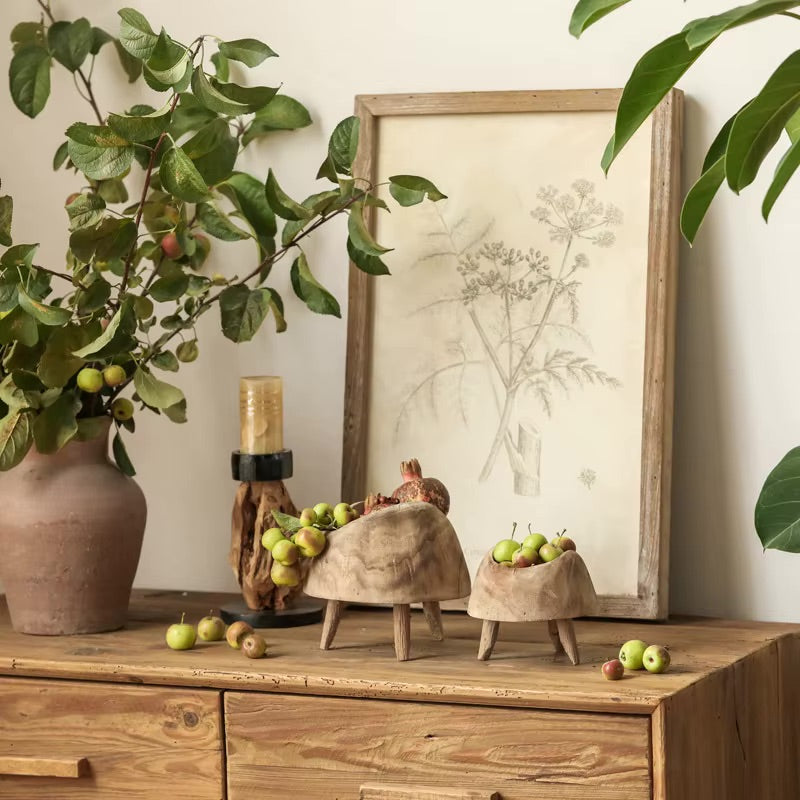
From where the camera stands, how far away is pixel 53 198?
2.02 meters

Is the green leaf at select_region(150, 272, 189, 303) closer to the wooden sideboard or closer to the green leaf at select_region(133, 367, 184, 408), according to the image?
the green leaf at select_region(133, 367, 184, 408)

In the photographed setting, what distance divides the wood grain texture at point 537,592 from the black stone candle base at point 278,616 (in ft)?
1.04

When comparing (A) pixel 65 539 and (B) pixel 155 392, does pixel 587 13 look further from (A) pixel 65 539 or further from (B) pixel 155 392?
(A) pixel 65 539

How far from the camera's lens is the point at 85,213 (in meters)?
1.56

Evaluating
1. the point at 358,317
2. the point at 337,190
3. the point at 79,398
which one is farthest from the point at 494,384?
the point at 79,398

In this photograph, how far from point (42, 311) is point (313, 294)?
378 mm

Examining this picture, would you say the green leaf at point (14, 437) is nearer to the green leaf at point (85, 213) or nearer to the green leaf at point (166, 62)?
the green leaf at point (85, 213)

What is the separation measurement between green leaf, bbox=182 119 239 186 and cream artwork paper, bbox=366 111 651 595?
0.22 meters

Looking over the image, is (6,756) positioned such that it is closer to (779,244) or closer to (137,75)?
(137,75)

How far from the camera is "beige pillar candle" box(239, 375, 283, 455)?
5.53 ft

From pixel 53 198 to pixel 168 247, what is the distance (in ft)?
1.25

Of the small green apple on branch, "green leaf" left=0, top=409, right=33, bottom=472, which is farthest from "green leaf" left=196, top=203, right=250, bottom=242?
"green leaf" left=0, top=409, right=33, bottom=472

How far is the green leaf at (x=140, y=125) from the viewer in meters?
1.45

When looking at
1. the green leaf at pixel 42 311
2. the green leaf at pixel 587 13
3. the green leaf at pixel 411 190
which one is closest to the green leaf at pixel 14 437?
the green leaf at pixel 42 311
